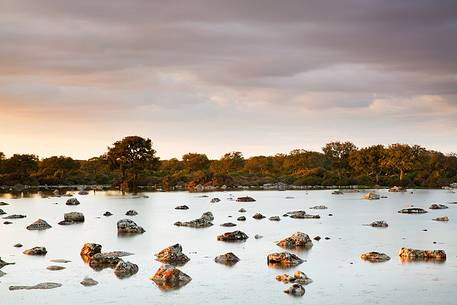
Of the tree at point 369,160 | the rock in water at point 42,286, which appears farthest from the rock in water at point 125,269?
the tree at point 369,160

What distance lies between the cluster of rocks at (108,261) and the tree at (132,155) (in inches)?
4036

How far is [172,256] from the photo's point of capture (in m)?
30.7

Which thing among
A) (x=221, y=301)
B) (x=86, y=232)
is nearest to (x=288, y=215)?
(x=86, y=232)

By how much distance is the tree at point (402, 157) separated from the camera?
6467 inches

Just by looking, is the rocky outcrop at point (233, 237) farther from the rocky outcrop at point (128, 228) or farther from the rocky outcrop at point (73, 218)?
the rocky outcrop at point (73, 218)

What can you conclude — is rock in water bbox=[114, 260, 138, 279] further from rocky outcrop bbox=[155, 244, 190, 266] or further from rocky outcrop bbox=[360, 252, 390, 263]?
rocky outcrop bbox=[360, 252, 390, 263]

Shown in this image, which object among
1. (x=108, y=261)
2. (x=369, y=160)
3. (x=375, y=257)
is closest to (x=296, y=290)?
(x=375, y=257)

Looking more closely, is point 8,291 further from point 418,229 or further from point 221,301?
point 418,229

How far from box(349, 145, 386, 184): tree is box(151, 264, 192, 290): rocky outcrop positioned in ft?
492

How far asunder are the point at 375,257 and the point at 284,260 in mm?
4962

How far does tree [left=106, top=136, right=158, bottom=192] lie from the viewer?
134m

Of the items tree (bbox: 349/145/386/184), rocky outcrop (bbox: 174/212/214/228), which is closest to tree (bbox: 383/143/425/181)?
tree (bbox: 349/145/386/184)

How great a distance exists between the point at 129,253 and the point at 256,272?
894cm

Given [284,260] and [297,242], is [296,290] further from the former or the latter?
[297,242]
